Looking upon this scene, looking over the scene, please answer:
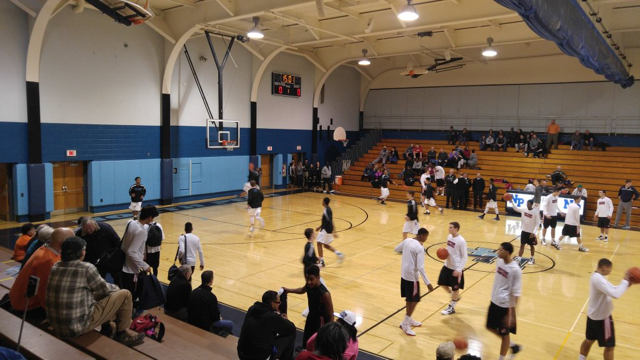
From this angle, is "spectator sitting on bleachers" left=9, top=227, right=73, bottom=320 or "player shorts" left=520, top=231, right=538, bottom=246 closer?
"spectator sitting on bleachers" left=9, top=227, right=73, bottom=320

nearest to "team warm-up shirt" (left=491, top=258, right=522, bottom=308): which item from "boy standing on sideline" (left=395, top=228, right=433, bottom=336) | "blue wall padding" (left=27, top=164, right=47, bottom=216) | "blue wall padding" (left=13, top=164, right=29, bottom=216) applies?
"boy standing on sideline" (left=395, top=228, right=433, bottom=336)

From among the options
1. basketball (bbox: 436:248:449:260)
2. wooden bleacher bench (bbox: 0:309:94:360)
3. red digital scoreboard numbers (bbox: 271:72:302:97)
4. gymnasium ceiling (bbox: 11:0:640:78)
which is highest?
gymnasium ceiling (bbox: 11:0:640:78)

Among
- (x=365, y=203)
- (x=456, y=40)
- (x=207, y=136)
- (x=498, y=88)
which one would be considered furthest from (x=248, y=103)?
(x=498, y=88)

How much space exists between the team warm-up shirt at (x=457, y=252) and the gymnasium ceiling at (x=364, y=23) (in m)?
9.42

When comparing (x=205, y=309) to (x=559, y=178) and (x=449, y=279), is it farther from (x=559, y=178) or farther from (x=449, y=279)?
(x=559, y=178)

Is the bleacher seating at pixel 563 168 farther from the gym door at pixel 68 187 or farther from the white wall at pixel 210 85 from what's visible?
the gym door at pixel 68 187

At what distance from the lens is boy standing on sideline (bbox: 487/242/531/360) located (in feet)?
21.4

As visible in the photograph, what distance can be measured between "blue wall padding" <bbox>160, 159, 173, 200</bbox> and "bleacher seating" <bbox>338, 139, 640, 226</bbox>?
32.9ft

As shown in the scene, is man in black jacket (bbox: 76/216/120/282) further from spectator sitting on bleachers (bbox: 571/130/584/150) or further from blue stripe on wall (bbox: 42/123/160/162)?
spectator sitting on bleachers (bbox: 571/130/584/150)

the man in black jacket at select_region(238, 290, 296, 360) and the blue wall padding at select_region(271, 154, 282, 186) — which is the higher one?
the blue wall padding at select_region(271, 154, 282, 186)

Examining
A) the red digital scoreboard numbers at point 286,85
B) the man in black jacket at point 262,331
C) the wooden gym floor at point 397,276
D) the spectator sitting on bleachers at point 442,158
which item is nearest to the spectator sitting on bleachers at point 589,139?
the spectator sitting on bleachers at point 442,158

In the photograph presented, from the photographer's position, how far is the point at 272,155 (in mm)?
26484

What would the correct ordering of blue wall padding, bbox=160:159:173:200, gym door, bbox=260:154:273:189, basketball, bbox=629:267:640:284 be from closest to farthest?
basketball, bbox=629:267:640:284
blue wall padding, bbox=160:159:173:200
gym door, bbox=260:154:273:189

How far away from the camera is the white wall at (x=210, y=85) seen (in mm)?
20672
